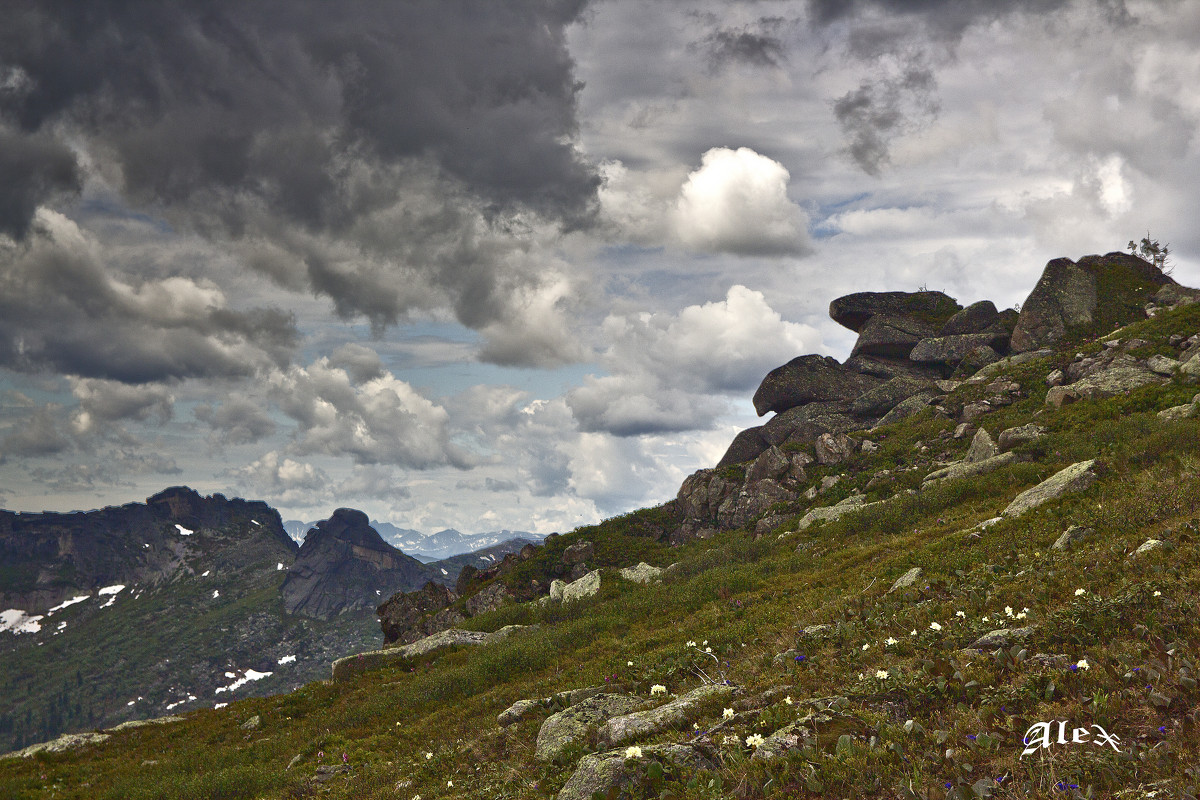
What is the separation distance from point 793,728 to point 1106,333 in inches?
2452

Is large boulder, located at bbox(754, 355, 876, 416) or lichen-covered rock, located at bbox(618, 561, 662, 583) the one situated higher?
large boulder, located at bbox(754, 355, 876, 416)

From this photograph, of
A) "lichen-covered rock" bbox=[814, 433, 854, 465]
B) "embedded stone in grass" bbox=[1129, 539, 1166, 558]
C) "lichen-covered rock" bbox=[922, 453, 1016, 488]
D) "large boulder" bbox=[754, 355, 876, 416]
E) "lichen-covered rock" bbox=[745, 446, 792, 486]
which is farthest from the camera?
"large boulder" bbox=[754, 355, 876, 416]

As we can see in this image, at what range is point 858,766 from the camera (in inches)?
226

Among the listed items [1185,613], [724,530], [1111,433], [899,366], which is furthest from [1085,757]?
[899,366]

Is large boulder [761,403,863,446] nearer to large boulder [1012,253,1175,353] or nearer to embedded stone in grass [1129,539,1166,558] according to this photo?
large boulder [1012,253,1175,353]

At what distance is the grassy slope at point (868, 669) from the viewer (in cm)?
570

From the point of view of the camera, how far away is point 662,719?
8.78 m

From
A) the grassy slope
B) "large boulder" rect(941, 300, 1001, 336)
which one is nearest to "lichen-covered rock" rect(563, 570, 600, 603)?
the grassy slope

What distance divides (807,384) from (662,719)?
195ft

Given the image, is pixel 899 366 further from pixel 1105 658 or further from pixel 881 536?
pixel 1105 658

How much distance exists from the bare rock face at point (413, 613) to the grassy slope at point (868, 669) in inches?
519

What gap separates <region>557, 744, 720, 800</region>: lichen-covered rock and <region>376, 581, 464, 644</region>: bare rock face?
40956 millimetres

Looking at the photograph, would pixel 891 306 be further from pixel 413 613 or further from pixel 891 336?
pixel 413 613

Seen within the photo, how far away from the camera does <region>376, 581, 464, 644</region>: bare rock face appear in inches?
1790
